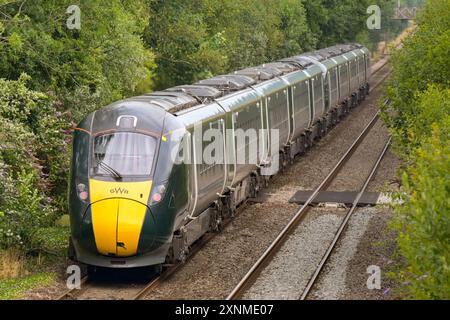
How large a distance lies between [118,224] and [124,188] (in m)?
0.63

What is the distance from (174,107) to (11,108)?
4.46m

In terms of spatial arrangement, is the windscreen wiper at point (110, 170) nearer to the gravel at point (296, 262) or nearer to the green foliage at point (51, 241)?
the green foliage at point (51, 241)

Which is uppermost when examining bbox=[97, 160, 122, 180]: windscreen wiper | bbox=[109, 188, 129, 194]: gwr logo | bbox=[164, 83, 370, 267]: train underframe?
bbox=[97, 160, 122, 180]: windscreen wiper

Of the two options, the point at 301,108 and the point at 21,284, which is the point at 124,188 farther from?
the point at 301,108

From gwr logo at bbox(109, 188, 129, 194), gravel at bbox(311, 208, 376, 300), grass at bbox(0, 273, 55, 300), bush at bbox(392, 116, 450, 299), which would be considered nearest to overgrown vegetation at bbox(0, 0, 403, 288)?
grass at bbox(0, 273, 55, 300)

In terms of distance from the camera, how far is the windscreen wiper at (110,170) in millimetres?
15798

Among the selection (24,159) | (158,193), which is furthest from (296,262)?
(24,159)

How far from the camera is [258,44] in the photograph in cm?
4803

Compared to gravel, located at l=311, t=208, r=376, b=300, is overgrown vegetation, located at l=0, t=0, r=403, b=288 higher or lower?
higher

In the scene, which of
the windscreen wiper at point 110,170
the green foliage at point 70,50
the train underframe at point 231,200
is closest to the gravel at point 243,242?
the train underframe at point 231,200

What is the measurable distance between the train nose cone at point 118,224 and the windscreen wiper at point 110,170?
1.47 ft

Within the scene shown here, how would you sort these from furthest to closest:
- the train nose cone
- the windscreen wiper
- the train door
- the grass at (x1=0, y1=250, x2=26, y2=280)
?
1. the train door
2. the grass at (x1=0, y1=250, x2=26, y2=280)
3. the windscreen wiper
4. the train nose cone

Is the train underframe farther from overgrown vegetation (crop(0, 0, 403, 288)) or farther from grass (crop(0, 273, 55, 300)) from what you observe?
overgrown vegetation (crop(0, 0, 403, 288))

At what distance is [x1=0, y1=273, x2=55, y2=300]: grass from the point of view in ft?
50.1
